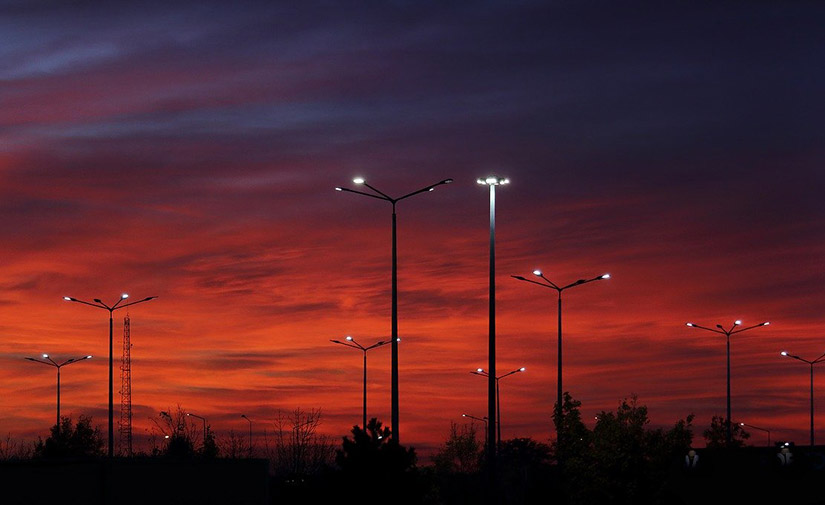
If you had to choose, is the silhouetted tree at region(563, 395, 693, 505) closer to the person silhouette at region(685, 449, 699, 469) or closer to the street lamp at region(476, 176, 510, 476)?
the person silhouette at region(685, 449, 699, 469)

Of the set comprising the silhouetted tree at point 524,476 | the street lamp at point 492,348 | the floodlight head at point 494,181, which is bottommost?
the silhouetted tree at point 524,476

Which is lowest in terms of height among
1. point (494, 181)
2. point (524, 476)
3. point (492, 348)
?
point (524, 476)

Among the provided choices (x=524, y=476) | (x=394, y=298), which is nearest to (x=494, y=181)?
(x=394, y=298)

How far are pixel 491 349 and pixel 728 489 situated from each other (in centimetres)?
2728

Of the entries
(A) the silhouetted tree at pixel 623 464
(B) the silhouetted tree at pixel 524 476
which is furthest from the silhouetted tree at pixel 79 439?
(A) the silhouetted tree at pixel 623 464

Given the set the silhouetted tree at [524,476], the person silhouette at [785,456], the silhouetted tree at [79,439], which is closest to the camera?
the person silhouette at [785,456]

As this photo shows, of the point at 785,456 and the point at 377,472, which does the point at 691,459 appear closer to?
the point at 785,456

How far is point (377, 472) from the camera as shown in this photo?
4950 centimetres

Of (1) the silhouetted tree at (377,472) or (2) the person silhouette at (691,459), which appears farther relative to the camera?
(2) the person silhouette at (691,459)

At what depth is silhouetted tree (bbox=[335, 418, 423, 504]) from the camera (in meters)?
49.3

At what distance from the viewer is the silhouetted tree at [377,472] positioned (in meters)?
49.3

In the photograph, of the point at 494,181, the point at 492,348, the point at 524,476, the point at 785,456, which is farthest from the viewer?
the point at 524,476

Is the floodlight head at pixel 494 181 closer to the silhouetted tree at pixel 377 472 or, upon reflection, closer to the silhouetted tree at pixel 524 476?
the silhouetted tree at pixel 377 472

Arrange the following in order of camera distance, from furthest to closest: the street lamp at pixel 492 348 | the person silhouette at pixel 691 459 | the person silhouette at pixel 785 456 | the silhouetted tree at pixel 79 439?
the silhouetted tree at pixel 79 439 < the person silhouette at pixel 691 459 < the person silhouette at pixel 785 456 < the street lamp at pixel 492 348
